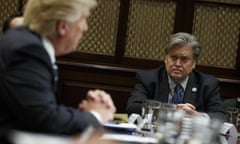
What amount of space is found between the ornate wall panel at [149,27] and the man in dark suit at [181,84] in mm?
1105

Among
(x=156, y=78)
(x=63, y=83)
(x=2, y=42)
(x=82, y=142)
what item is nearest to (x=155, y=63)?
(x=63, y=83)

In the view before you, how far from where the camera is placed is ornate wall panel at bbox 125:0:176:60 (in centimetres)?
488

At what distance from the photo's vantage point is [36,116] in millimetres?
1854

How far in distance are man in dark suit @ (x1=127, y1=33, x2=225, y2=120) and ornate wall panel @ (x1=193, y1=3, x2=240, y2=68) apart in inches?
43.9

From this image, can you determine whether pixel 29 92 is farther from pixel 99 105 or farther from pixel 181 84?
pixel 181 84

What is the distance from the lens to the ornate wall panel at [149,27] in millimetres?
4875

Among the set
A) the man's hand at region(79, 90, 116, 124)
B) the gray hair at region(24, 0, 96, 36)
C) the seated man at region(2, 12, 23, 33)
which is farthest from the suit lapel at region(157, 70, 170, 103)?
the gray hair at region(24, 0, 96, 36)

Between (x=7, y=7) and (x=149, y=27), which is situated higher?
(x=7, y=7)

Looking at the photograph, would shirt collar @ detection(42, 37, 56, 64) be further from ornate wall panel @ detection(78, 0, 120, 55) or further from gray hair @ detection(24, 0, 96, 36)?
ornate wall panel @ detection(78, 0, 120, 55)

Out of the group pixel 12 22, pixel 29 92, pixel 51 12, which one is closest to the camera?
pixel 29 92

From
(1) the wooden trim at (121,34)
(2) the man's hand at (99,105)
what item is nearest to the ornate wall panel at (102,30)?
(1) the wooden trim at (121,34)

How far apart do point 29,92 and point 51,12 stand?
0.33m

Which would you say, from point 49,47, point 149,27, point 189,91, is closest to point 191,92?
point 189,91

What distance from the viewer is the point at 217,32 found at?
16.1 ft
